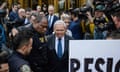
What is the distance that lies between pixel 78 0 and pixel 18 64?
12.9 metres

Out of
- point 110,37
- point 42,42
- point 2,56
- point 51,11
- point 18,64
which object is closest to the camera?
point 2,56

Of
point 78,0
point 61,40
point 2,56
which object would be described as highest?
point 2,56

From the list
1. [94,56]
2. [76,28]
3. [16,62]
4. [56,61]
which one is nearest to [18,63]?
[16,62]

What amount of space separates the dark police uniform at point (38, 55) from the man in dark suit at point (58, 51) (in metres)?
0.10

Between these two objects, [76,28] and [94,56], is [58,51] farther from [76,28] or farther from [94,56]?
[76,28]

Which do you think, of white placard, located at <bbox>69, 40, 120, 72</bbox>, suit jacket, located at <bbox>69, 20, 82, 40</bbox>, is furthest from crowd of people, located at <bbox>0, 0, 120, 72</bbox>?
suit jacket, located at <bbox>69, 20, 82, 40</bbox>

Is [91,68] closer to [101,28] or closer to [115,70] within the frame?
[115,70]

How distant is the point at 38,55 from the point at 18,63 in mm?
1533

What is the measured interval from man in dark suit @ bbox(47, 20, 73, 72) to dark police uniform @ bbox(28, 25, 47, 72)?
0.10 metres

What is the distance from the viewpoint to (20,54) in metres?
4.79

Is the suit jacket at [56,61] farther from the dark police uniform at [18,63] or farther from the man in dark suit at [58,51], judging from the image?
the dark police uniform at [18,63]

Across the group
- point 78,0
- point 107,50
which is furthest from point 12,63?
point 78,0

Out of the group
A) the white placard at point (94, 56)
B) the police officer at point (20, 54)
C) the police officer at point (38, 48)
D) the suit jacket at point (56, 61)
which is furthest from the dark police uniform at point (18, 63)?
the suit jacket at point (56, 61)

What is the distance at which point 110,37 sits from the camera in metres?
5.20
